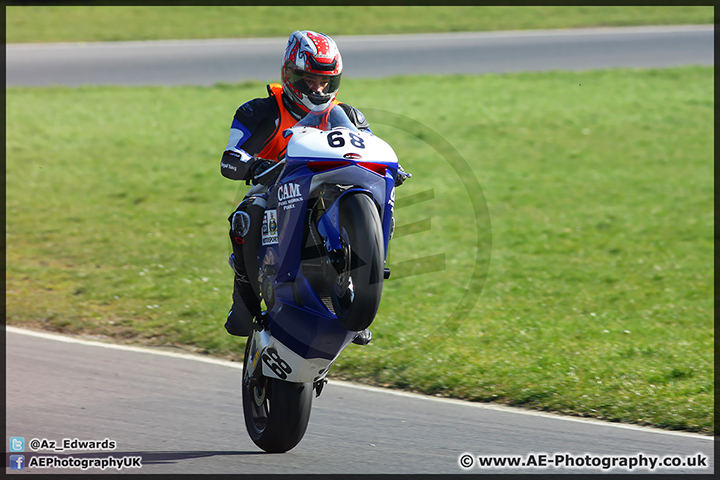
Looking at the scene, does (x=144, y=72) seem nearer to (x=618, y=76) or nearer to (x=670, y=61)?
(x=618, y=76)

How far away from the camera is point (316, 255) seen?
16.0 ft

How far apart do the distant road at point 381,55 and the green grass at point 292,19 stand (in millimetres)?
732

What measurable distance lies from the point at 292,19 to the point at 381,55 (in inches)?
169

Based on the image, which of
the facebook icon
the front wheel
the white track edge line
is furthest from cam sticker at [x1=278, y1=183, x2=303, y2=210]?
the white track edge line

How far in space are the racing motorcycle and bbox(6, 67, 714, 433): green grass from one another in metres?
0.78

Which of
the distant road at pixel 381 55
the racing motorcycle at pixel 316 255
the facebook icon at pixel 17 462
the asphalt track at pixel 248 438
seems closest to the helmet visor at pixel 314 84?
the racing motorcycle at pixel 316 255

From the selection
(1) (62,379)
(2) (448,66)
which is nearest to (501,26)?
(2) (448,66)

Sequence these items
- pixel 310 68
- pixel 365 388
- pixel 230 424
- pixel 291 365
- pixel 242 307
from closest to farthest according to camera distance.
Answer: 1. pixel 291 365
2. pixel 310 68
3. pixel 242 307
4. pixel 230 424
5. pixel 365 388

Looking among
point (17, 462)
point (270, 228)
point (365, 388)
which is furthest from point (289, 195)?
point (365, 388)

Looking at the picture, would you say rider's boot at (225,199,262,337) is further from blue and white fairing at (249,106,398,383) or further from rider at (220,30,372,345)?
blue and white fairing at (249,106,398,383)

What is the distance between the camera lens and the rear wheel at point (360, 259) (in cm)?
436

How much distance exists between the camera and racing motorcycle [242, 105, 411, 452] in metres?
4.45

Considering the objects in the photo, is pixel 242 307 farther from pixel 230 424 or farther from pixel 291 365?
pixel 230 424

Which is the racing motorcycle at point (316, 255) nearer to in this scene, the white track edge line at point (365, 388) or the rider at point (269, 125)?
the rider at point (269, 125)
